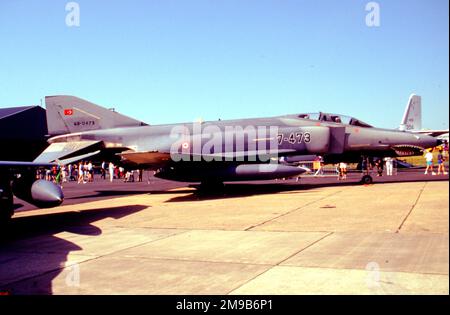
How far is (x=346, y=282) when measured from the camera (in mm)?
3896

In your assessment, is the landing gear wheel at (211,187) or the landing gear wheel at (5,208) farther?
the landing gear wheel at (211,187)

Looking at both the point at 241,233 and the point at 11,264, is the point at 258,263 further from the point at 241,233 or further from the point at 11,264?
the point at 11,264

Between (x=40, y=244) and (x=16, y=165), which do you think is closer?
(x=40, y=244)

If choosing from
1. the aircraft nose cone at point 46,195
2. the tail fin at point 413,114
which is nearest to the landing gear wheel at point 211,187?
the aircraft nose cone at point 46,195

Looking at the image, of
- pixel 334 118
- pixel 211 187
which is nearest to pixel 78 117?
pixel 211 187

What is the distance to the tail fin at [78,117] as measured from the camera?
16750 millimetres

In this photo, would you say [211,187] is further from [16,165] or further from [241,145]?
[16,165]

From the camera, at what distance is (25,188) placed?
8117mm

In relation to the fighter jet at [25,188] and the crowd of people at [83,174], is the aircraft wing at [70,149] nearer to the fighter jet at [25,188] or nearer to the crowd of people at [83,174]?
the fighter jet at [25,188]

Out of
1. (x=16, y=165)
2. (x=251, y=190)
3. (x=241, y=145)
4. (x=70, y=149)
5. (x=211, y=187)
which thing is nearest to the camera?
(x=16, y=165)
